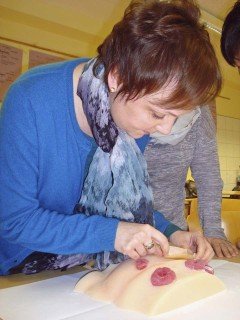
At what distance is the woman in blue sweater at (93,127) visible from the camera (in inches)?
25.8

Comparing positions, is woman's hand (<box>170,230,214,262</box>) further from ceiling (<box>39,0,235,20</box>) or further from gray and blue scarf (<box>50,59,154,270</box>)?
ceiling (<box>39,0,235,20</box>)

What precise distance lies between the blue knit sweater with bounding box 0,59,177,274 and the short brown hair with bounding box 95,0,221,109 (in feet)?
0.51

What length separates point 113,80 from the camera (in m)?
0.72

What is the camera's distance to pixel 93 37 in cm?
263

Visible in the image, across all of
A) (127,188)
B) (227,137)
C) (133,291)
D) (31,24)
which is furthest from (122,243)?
(227,137)

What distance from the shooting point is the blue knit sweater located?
0.70m

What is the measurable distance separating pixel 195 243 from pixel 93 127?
0.39 meters

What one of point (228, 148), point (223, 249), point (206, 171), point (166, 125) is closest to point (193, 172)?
point (206, 171)

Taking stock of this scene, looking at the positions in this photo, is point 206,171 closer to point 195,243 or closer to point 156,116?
point 195,243

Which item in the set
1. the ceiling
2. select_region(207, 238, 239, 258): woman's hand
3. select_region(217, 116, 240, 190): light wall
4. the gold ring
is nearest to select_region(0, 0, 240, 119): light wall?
the ceiling

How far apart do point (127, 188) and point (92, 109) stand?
229mm

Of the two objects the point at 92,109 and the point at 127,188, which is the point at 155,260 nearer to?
the point at 127,188

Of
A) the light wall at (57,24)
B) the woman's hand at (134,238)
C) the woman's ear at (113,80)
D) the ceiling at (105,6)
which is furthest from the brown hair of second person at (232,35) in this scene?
the ceiling at (105,6)

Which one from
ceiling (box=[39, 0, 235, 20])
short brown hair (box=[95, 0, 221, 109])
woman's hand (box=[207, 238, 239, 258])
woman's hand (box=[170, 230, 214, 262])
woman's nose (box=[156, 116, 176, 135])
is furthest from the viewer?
ceiling (box=[39, 0, 235, 20])
